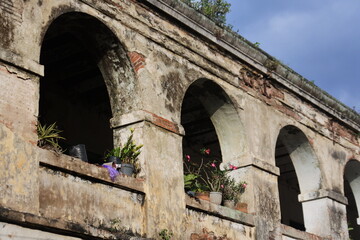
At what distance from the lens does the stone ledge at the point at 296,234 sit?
10305mm

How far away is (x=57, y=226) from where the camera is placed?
664 cm

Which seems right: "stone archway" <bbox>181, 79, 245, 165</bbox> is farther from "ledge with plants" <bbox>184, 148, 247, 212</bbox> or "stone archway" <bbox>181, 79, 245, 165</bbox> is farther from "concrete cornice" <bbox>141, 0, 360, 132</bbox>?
"concrete cornice" <bbox>141, 0, 360, 132</bbox>

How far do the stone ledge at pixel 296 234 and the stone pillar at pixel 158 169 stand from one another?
251 cm

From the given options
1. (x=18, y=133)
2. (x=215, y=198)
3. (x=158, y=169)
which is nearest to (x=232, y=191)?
(x=215, y=198)

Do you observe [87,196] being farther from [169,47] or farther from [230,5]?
[230,5]

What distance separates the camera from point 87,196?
7242mm

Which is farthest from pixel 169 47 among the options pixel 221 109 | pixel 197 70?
pixel 221 109

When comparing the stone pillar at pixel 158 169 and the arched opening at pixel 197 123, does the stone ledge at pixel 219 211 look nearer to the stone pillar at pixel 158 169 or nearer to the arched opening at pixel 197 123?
the stone pillar at pixel 158 169

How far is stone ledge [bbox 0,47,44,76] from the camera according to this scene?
6621mm

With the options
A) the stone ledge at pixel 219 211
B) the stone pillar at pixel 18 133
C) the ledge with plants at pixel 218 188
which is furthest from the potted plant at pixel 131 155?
the stone pillar at pixel 18 133

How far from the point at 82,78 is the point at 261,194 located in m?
3.32

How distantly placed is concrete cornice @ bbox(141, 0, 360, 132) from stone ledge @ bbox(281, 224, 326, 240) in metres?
2.51

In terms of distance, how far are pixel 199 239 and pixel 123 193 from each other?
1.43 meters

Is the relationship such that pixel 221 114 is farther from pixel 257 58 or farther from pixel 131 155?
pixel 131 155
